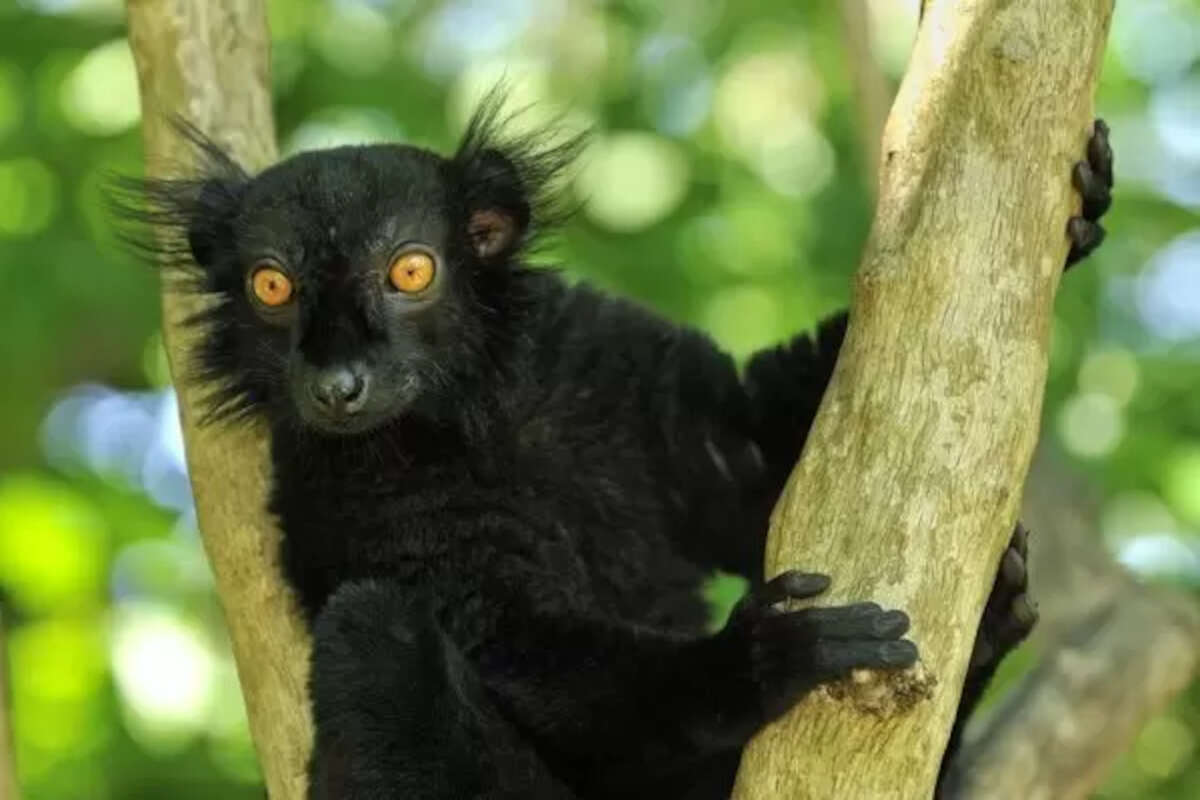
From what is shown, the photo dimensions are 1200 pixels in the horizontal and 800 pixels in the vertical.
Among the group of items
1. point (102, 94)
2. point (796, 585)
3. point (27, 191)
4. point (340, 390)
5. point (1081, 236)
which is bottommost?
point (796, 585)

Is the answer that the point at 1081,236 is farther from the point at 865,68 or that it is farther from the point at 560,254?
the point at 560,254

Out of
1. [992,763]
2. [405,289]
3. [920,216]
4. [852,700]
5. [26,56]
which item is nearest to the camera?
[852,700]

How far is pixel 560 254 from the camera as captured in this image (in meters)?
7.88

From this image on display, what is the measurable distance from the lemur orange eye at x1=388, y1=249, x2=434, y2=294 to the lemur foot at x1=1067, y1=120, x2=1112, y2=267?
1.83 metres

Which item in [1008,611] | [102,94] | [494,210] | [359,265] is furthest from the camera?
[102,94]

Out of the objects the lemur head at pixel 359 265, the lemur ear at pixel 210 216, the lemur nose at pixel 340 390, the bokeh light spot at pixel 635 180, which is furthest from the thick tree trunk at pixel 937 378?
the bokeh light spot at pixel 635 180

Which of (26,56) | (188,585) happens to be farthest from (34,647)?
(26,56)

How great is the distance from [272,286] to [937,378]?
84.6 inches

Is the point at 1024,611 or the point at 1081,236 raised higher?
the point at 1081,236

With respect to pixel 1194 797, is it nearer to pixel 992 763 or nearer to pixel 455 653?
pixel 992 763

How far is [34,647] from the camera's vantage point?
29.2 feet

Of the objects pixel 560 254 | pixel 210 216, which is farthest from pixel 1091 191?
pixel 560 254

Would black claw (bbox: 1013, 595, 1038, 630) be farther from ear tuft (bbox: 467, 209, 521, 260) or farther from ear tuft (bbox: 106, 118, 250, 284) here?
ear tuft (bbox: 106, 118, 250, 284)

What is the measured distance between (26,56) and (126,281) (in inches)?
50.1
